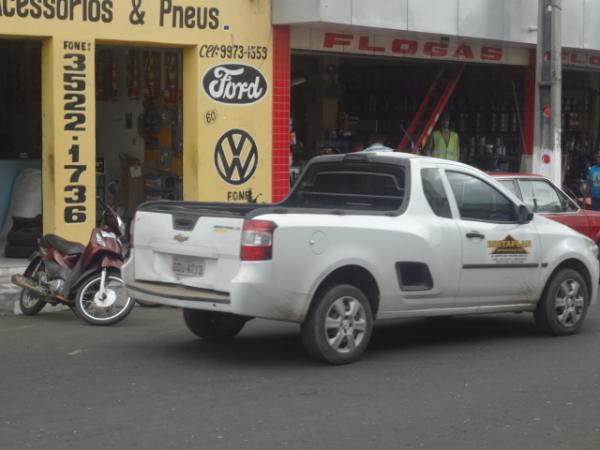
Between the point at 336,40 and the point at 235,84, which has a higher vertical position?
the point at 336,40

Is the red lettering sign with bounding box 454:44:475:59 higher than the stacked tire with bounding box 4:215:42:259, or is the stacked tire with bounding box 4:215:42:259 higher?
the red lettering sign with bounding box 454:44:475:59

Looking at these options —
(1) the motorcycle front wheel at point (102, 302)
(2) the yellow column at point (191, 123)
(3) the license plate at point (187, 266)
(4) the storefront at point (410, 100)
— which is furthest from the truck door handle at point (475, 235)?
(4) the storefront at point (410, 100)

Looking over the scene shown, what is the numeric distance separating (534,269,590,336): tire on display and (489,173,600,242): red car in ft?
11.6

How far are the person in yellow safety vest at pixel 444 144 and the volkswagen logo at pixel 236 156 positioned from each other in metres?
4.82

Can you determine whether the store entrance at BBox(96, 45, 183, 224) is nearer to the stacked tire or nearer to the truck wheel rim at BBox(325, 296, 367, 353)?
the stacked tire

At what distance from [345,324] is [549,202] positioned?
632 cm

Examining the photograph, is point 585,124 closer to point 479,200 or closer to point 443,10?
point 443,10

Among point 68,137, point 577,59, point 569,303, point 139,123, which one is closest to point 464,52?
point 577,59

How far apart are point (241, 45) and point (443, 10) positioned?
3.58 m

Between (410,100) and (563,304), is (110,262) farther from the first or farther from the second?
(410,100)

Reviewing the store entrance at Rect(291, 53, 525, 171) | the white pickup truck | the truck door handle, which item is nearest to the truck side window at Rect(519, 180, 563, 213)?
the white pickup truck

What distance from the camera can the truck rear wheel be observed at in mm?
10336

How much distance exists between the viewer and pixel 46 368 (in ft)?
29.9

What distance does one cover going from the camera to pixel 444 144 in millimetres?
21062
